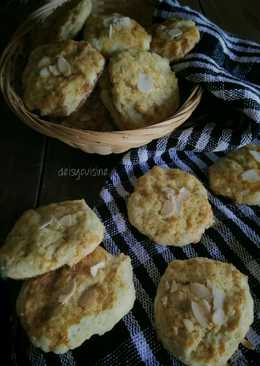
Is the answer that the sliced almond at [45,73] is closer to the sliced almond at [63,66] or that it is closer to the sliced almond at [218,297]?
the sliced almond at [63,66]

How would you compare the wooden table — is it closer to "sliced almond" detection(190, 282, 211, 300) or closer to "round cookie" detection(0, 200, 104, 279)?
"round cookie" detection(0, 200, 104, 279)

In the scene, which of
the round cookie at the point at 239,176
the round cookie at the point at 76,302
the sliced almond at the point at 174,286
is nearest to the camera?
the round cookie at the point at 76,302

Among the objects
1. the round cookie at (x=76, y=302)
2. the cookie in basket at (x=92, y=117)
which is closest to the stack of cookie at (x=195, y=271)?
the round cookie at (x=76, y=302)

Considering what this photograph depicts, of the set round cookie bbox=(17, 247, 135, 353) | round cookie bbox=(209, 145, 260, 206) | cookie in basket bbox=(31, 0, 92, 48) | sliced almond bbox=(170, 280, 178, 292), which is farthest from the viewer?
cookie in basket bbox=(31, 0, 92, 48)

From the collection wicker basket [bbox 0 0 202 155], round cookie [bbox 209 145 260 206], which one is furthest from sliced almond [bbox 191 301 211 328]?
wicker basket [bbox 0 0 202 155]

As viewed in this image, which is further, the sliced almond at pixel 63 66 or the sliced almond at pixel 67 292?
the sliced almond at pixel 63 66

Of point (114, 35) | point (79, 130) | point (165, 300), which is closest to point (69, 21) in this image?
point (114, 35)

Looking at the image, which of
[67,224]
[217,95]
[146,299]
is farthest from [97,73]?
[146,299]

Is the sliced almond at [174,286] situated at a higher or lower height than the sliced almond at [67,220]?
lower

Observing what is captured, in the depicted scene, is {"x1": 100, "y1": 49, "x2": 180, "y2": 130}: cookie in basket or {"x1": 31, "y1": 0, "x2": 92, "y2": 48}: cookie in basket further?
{"x1": 31, "y1": 0, "x2": 92, "y2": 48}: cookie in basket
